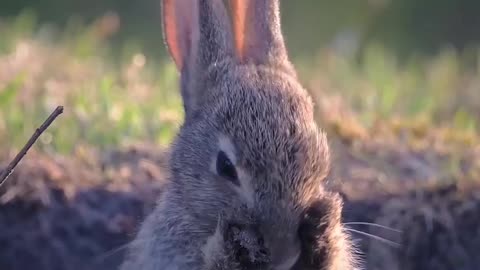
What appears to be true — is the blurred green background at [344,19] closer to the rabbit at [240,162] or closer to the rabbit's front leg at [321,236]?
the rabbit at [240,162]

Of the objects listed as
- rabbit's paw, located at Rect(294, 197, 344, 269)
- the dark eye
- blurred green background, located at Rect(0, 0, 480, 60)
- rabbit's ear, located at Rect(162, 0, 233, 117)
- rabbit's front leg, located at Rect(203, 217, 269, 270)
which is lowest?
rabbit's front leg, located at Rect(203, 217, 269, 270)

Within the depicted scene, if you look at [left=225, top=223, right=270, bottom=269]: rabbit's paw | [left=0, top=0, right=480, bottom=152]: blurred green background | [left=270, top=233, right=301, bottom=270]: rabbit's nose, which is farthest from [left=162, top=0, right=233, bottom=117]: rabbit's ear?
[left=0, top=0, right=480, bottom=152]: blurred green background

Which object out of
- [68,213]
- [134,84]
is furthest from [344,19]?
[68,213]

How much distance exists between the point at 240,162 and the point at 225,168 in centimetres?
14

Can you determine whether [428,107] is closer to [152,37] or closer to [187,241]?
[187,241]

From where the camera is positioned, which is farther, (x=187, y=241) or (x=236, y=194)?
(x=187, y=241)

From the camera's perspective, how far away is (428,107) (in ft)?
22.7

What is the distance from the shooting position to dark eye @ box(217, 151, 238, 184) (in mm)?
3957

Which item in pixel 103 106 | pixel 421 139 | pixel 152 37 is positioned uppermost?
pixel 152 37

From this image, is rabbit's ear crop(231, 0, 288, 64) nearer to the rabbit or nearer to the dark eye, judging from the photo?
the rabbit

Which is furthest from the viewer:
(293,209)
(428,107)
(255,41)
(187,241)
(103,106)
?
(428,107)

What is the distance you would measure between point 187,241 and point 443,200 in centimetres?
172

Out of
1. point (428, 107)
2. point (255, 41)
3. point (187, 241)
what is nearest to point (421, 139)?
point (428, 107)

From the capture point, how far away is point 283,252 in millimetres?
3719
